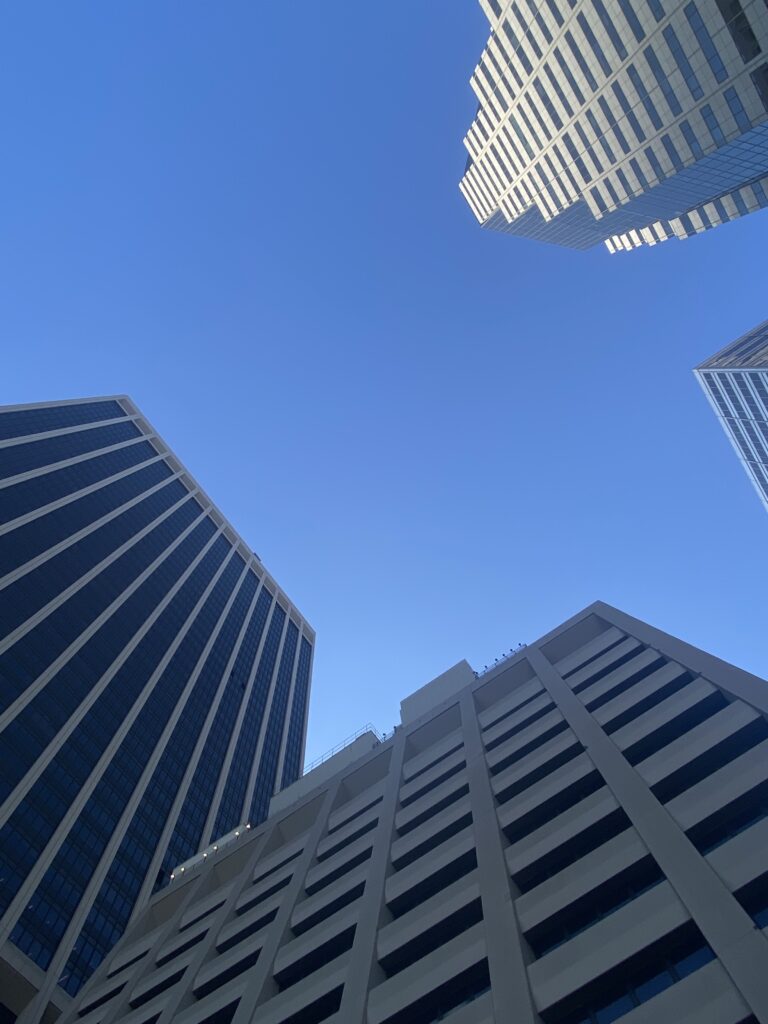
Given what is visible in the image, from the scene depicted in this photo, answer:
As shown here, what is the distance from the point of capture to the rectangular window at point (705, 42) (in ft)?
198

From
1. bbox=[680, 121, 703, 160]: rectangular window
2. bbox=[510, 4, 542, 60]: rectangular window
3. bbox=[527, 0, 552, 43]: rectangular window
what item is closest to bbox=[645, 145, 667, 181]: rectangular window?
bbox=[680, 121, 703, 160]: rectangular window

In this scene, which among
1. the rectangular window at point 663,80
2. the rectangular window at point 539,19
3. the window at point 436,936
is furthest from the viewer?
the rectangular window at point 539,19

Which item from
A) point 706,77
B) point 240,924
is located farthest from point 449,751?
point 706,77

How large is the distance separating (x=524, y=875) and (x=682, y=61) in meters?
70.1

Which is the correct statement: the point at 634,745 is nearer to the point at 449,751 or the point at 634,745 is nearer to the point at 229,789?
the point at 449,751

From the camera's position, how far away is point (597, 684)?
33.4m

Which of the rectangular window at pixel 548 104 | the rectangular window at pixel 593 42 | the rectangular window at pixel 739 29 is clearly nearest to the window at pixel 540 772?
the rectangular window at pixel 739 29

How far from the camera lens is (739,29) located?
57.9 meters

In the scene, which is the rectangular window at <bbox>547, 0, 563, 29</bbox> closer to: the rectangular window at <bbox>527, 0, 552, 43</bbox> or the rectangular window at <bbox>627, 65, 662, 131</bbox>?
the rectangular window at <bbox>527, 0, 552, 43</bbox>

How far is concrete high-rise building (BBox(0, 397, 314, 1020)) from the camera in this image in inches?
2633

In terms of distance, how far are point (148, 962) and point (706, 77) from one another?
78145 mm

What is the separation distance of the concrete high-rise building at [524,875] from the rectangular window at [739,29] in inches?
1924

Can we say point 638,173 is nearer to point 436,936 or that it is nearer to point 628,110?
point 628,110

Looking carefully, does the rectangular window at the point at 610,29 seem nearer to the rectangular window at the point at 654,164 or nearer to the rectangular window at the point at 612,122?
the rectangular window at the point at 612,122
